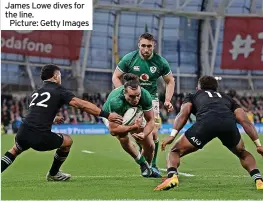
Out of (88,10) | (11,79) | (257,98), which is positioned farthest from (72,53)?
(88,10)

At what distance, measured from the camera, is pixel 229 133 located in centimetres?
995

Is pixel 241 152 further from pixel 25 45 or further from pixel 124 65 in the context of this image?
pixel 25 45

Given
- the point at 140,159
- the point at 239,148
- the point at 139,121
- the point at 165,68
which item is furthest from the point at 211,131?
the point at 165,68

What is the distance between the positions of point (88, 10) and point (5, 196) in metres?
3.92

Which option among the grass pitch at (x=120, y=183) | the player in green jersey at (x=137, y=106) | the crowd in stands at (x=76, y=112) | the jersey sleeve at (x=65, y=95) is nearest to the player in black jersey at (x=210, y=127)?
the grass pitch at (x=120, y=183)

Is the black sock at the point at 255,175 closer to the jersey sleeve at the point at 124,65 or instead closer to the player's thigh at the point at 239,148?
the player's thigh at the point at 239,148

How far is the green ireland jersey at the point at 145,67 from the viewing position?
12797 mm

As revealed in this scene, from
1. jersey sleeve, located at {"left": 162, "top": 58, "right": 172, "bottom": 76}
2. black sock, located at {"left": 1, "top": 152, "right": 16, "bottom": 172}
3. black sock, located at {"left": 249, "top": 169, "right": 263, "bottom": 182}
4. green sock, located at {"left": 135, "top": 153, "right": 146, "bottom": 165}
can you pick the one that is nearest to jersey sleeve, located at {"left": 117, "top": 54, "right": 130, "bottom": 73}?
jersey sleeve, located at {"left": 162, "top": 58, "right": 172, "bottom": 76}

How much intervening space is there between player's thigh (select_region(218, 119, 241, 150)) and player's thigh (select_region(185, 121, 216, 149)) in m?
0.16

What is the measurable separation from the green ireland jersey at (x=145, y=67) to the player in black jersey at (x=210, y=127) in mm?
2547

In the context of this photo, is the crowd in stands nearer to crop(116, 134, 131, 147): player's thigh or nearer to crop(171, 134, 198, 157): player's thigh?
crop(116, 134, 131, 147): player's thigh

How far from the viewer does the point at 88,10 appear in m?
11.6

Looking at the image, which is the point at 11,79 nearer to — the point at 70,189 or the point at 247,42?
the point at 247,42

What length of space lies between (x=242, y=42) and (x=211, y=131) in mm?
47559
